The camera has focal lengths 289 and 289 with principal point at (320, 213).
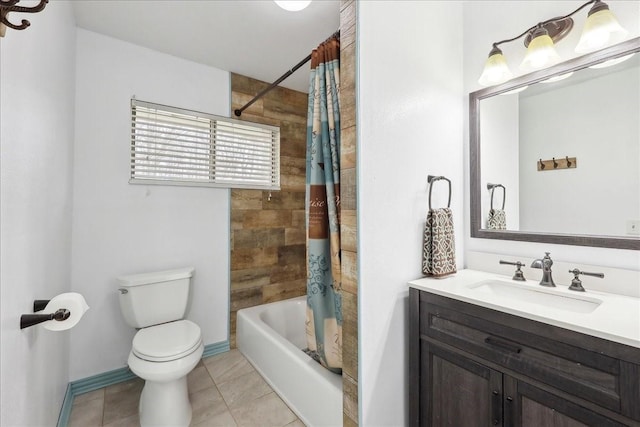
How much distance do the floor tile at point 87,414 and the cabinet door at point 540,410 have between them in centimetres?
214

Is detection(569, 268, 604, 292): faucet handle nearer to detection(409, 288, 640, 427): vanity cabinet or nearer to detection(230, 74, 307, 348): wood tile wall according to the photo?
detection(409, 288, 640, 427): vanity cabinet

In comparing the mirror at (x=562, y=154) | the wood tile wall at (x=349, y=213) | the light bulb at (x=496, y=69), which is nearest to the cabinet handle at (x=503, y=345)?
the wood tile wall at (x=349, y=213)

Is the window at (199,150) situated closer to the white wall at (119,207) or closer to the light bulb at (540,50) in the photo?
the white wall at (119,207)

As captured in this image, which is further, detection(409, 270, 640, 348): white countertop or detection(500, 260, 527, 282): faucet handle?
detection(500, 260, 527, 282): faucet handle

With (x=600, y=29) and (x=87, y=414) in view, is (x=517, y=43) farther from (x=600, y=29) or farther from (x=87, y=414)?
(x=87, y=414)

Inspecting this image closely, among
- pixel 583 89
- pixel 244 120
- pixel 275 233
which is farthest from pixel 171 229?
pixel 583 89

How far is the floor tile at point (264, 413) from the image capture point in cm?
170

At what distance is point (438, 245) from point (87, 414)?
230 centimetres

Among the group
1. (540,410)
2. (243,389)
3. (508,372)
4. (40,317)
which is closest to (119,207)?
(40,317)

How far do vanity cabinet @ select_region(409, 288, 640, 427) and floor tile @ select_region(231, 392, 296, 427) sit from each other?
2.53ft

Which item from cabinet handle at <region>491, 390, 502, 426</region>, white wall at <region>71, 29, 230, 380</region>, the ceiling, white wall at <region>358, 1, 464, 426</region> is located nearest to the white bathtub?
white wall at <region>358, 1, 464, 426</region>

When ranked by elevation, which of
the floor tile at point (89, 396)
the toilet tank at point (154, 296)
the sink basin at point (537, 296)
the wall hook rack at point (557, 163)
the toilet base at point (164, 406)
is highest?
the wall hook rack at point (557, 163)

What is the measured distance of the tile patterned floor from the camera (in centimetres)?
170

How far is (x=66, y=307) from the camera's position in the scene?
3.35 ft
